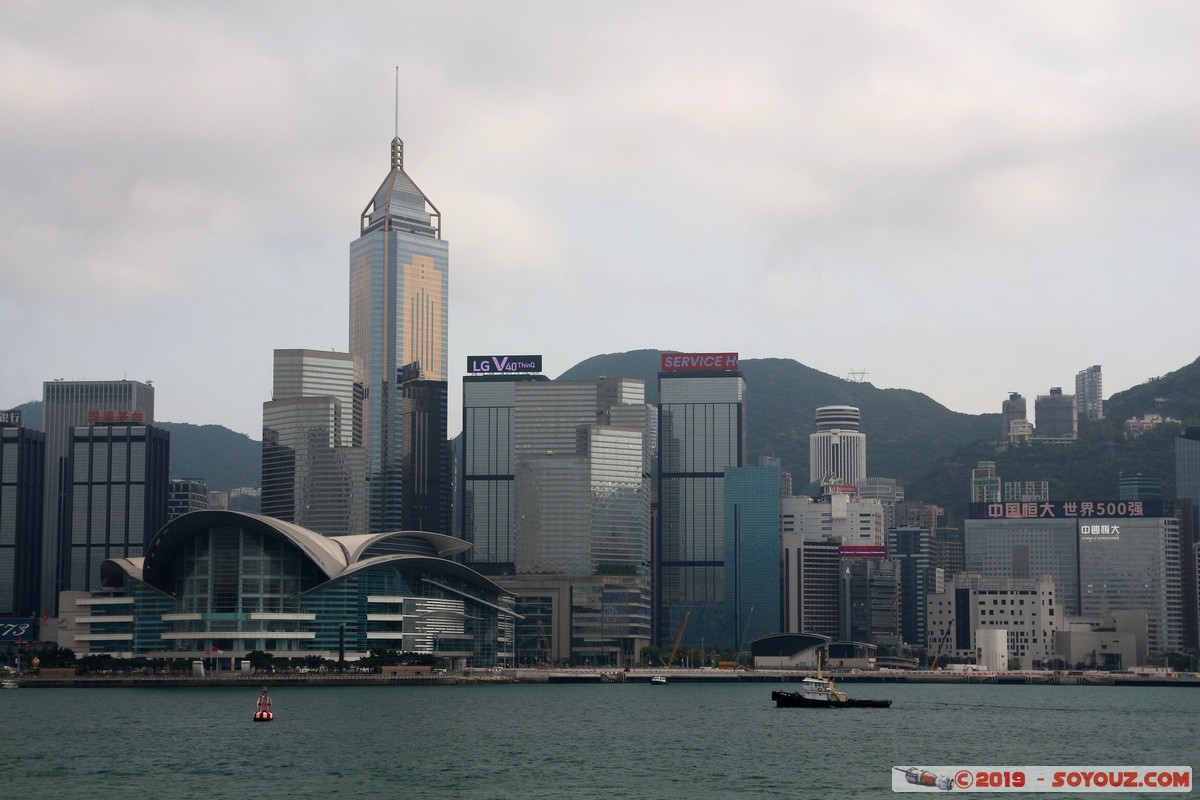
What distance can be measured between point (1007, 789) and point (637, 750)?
2945 cm

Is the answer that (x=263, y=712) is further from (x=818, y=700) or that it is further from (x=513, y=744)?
(x=818, y=700)

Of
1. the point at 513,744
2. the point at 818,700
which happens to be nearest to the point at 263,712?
the point at 513,744

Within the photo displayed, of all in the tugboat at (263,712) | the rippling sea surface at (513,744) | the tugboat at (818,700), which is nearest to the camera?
the rippling sea surface at (513,744)

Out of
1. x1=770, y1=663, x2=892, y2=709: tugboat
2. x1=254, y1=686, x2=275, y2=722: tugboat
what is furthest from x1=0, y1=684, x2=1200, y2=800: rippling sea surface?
x1=254, y1=686, x2=275, y2=722: tugboat

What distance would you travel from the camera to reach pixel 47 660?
7712 inches

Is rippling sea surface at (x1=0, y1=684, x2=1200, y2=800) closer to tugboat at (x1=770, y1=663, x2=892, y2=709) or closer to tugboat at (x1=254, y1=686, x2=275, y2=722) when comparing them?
tugboat at (x1=770, y1=663, x2=892, y2=709)

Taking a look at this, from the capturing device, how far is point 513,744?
342 feet

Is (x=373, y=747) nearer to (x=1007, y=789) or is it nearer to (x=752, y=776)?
(x=752, y=776)

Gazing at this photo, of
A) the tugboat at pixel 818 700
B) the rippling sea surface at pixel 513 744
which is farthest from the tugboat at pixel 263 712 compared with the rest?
the tugboat at pixel 818 700

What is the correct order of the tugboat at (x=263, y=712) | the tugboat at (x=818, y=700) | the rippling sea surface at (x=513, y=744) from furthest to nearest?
the tugboat at (x=818, y=700) < the tugboat at (x=263, y=712) < the rippling sea surface at (x=513, y=744)

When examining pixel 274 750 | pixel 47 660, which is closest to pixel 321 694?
pixel 47 660

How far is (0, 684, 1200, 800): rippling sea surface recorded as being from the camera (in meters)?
81.2

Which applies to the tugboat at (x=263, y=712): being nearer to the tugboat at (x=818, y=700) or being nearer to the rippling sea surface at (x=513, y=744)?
the rippling sea surface at (x=513, y=744)

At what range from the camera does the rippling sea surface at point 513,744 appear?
8119 centimetres
